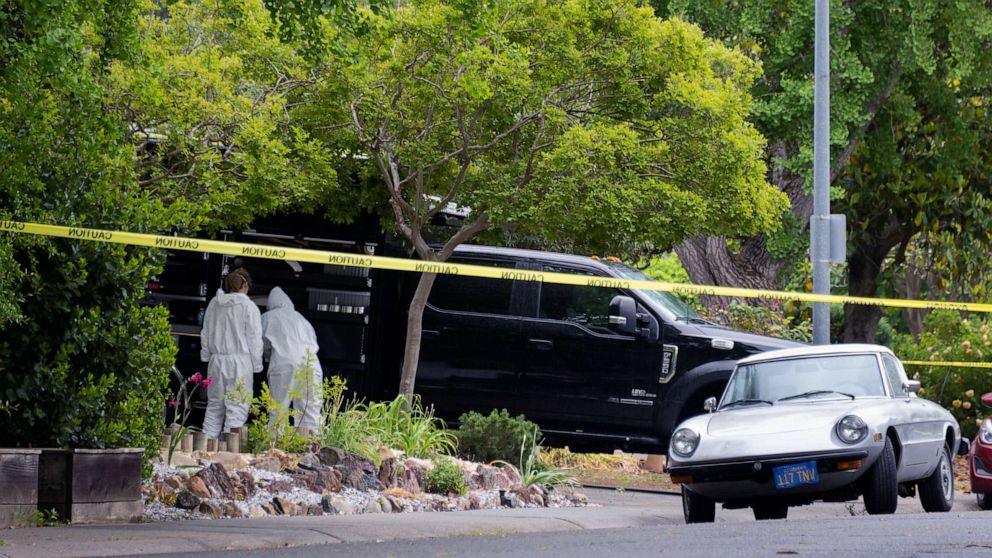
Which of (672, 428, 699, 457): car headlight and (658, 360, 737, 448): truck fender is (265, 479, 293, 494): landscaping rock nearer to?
(672, 428, 699, 457): car headlight

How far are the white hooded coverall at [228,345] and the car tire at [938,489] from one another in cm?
631

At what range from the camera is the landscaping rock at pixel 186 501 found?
34.2 ft

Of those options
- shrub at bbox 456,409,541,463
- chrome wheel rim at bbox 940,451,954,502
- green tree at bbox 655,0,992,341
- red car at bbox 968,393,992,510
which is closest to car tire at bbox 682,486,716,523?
chrome wheel rim at bbox 940,451,954,502

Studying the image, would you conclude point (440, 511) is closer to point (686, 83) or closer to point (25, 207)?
point (25, 207)

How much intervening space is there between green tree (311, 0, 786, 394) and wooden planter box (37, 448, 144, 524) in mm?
6801

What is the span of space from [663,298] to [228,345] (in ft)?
14.5

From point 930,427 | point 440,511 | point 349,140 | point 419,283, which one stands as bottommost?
point 440,511

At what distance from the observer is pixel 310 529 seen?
376 inches

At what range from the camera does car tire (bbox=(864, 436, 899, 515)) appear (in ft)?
35.5

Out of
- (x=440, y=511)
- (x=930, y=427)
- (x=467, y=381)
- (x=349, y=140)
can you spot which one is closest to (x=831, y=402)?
(x=930, y=427)

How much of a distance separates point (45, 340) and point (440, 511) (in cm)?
347

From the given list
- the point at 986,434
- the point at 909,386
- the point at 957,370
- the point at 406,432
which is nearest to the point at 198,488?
the point at 406,432

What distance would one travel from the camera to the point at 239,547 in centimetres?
873

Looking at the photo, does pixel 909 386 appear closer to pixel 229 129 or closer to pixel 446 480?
pixel 446 480
